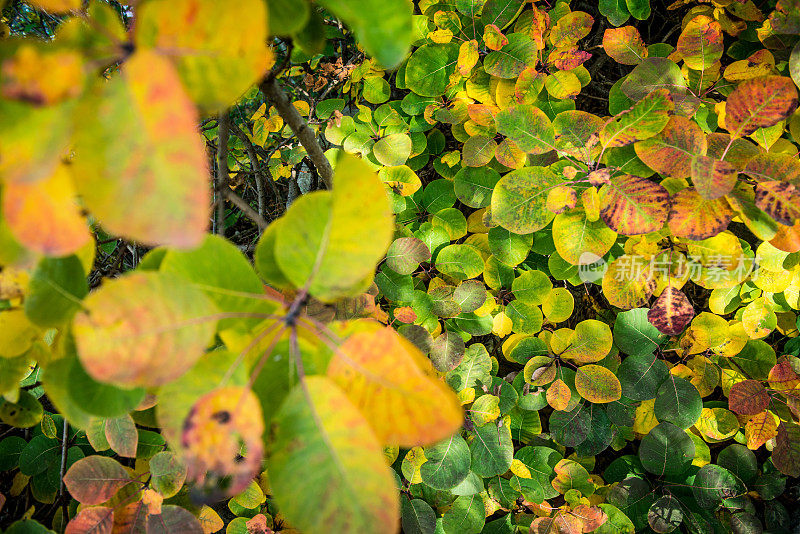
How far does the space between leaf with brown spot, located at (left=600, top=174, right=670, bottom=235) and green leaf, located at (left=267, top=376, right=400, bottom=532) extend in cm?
63

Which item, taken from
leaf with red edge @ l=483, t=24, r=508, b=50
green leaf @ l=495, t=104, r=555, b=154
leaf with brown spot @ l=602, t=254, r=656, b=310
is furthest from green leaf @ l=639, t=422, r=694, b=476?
leaf with red edge @ l=483, t=24, r=508, b=50

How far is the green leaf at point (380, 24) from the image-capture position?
317 mm

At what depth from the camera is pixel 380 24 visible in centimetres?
32

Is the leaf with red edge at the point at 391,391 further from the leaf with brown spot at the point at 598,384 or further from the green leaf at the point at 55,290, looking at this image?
the leaf with brown spot at the point at 598,384

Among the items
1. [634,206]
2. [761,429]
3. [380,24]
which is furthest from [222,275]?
[761,429]

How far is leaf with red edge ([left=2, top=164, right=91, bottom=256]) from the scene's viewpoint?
24 cm

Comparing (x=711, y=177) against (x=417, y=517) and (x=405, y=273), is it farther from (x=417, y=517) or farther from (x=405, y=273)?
(x=417, y=517)

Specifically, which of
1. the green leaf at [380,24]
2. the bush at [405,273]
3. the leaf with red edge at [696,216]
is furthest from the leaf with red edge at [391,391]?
the leaf with red edge at [696,216]

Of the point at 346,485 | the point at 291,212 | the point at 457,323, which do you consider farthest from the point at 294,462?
the point at 457,323

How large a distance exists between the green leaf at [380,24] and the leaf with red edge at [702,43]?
2.92ft

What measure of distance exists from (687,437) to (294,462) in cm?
111

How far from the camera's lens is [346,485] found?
11.4 inches

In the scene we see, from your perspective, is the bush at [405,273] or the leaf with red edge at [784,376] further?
the leaf with red edge at [784,376]

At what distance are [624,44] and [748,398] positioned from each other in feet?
2.84
